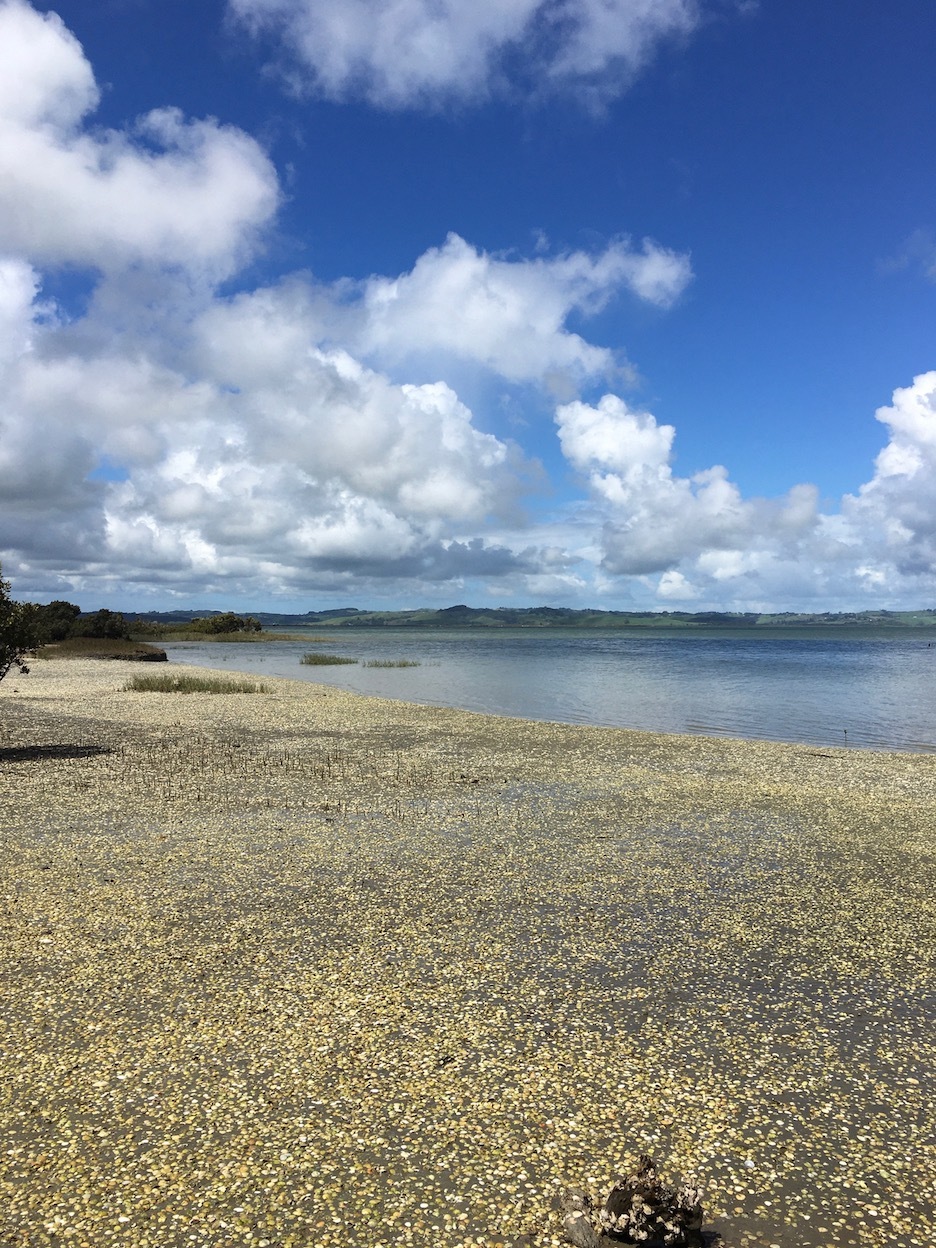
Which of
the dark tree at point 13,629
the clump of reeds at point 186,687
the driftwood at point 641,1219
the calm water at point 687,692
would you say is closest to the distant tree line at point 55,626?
the dark tree at point 13,629

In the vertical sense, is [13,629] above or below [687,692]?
above

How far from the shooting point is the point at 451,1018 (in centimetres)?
739

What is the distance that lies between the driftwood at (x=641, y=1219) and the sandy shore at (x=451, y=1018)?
0.85ft

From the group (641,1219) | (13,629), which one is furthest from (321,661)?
(641,1219)

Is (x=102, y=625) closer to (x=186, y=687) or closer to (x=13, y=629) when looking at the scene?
(x=186, y=687)

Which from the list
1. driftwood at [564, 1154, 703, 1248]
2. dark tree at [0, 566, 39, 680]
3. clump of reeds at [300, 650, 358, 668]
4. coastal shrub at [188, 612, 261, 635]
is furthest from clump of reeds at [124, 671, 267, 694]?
coastal shrub at [188, 612, 261, 635]

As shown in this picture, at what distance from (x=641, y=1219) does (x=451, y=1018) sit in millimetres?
3077

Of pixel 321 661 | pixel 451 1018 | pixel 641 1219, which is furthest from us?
pixel 321 661

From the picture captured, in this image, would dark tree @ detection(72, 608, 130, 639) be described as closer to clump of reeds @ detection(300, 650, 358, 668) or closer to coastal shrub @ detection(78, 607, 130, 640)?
coastal shrub @ detection(78, 607, 130, 640)

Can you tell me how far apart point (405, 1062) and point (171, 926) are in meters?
4.27

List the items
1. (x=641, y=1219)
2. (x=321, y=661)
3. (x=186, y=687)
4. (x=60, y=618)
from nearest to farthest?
1. (x=641, y=1219)
2. (x=186, y=687)
3. (x=321, y=661)
4. (x=60, y=618)

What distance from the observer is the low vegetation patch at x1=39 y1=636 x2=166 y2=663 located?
2805 inches

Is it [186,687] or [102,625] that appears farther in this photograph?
[102,625]

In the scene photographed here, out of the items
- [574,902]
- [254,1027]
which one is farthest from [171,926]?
[574,902]
